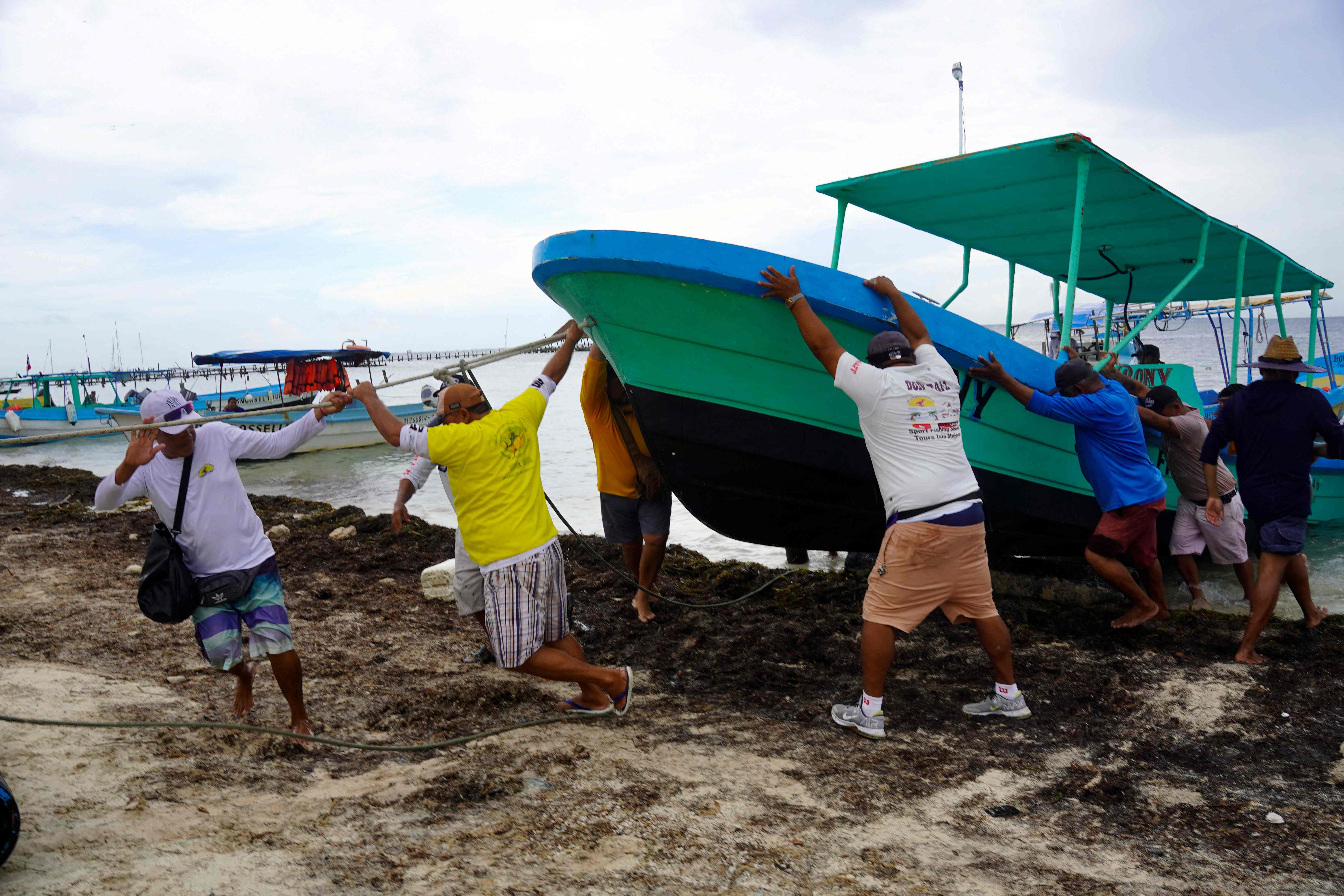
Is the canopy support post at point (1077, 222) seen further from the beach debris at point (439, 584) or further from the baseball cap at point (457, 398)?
the beach debris at point (439, 584)

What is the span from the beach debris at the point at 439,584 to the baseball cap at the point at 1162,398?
478cm

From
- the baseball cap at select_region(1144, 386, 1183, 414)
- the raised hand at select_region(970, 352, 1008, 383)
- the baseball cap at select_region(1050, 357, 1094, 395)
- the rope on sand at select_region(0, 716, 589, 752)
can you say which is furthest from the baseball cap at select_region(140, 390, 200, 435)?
the baseball cap at select_region(1144, 386, 1183, 414)

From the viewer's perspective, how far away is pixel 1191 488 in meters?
5.57

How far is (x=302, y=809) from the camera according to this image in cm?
293

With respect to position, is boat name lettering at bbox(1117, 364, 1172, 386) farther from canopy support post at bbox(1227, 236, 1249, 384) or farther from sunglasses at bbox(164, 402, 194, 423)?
sunglasses at bbox(164, 402, 194, 423)

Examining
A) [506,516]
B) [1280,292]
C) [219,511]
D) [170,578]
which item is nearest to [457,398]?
[506,516]

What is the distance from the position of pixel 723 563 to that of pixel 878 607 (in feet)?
13.5

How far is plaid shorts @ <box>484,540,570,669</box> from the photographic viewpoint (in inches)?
135

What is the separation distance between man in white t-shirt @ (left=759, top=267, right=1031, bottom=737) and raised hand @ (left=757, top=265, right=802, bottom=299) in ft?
1.31

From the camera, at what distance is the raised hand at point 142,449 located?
10.7 ft

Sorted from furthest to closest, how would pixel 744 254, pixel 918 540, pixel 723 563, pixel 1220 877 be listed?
1. pixel 723 563
2. pixel 744 254
3. pixel 918 540
4. pixel 1220 877

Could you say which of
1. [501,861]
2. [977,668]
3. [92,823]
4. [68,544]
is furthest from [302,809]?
[68,544]

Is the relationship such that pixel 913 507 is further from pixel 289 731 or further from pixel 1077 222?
pixel 289 731

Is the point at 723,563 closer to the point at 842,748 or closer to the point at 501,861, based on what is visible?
the point at 842,748
